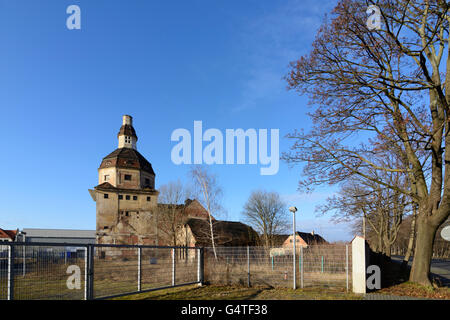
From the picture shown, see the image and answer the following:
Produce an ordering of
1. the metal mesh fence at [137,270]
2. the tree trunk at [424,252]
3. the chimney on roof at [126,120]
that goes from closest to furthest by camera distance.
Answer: the metal mesh fence at [137,270] → the tree trunk at [424,252] → the chimney on roof at [126,120]

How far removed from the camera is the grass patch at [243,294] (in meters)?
11.3

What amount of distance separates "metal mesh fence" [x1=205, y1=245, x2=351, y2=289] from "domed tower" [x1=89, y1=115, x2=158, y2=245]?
88.7 feet

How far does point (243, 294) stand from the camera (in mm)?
12141

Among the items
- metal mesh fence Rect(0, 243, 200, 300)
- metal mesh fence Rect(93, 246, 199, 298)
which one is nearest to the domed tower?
metal mesh fence Rect(93, 246, 199, 298)

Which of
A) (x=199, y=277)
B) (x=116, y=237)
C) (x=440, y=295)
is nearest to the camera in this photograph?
(x=440, y=295)

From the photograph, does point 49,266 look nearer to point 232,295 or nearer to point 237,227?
point 232,295

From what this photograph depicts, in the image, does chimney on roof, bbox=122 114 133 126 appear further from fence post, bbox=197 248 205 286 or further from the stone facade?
fence post, bbox=197 248 205 286

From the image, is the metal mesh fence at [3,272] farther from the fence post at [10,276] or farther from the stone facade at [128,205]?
the stone facade at [128,205]

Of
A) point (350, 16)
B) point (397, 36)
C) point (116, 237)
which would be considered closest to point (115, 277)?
point (350, 16)

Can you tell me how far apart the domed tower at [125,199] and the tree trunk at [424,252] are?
107 ft

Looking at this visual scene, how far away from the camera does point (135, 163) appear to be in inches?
1816

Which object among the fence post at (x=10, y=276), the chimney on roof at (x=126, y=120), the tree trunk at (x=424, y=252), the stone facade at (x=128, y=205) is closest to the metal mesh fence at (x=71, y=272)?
the fence post at (x=10, y=276)
